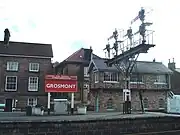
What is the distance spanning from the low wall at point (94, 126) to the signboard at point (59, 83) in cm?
1453

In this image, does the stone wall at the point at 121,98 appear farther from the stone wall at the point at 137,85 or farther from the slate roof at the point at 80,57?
the slate roof at the point at 80,57

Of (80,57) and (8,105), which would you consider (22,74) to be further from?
(80,57)

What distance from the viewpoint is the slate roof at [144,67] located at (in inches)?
1572

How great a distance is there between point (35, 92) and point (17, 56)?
657cm

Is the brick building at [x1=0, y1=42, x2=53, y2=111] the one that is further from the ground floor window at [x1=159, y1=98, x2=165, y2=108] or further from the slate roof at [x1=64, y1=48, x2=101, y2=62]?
the ground floor window at [x1=159, y1=98, x2=165, y2=108]

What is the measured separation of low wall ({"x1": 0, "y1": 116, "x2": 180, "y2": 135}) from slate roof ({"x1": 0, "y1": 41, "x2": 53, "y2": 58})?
32633 millimetres

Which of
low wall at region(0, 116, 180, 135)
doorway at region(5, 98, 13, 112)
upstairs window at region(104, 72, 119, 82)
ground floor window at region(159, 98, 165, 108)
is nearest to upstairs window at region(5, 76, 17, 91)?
doorway at region(5, 98, 13, 112)

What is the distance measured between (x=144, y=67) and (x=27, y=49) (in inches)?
787

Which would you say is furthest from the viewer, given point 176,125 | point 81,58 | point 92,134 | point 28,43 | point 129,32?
point 81,58

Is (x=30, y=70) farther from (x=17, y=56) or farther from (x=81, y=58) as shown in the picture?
(x=81, y=58)

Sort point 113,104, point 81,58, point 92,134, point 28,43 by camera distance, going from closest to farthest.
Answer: point 92,134
point 113,104
point 28,43
point 81,58

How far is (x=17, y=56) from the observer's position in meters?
42.3

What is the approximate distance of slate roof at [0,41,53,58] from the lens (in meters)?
42.6

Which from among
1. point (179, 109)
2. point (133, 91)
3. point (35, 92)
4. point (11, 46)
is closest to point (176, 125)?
point (179, 109)
